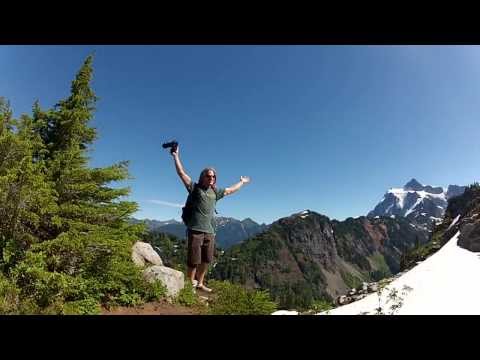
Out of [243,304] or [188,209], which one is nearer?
[188,209]

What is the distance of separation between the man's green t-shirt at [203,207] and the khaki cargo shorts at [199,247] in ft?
0.40

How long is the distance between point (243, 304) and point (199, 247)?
1.89 meters

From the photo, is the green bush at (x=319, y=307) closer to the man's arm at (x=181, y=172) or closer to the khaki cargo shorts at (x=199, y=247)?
the khaki cargo shorts at (x=199, y=247)

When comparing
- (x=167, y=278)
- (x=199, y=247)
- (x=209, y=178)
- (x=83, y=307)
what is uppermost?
(x=209, y=178)

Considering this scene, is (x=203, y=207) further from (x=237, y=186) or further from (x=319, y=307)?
(x=319, y=307)

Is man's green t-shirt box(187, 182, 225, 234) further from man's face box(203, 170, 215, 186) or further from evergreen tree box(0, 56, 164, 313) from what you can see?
evergreen tree box(0, 56, 164, 313)

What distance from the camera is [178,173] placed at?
6398mm

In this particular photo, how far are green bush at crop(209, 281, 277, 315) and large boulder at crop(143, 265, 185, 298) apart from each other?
44.0 inches

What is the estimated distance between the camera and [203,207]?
648 centimetres

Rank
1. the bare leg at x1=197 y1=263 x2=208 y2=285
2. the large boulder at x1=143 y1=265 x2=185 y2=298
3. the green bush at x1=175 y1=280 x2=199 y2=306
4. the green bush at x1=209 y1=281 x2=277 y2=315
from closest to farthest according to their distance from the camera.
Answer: the green bush at x1=209 y1=281 x2=277 y2=315
the bare leg at x1=197 y1=263 x2=208 y2=285
the green bush at x1=175 y1=280 x2=199 y2=306
the large boulder at x1=143 y1=265 x2=185 y2=298

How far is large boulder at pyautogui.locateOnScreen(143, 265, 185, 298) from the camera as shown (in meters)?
8.70

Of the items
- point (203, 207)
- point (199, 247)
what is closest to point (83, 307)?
point (199, 247)

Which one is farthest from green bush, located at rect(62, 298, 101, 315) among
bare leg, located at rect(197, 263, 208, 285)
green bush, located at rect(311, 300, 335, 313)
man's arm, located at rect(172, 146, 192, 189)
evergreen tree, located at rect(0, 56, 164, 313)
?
green bush, located at rect(311, 300, 335, 313)

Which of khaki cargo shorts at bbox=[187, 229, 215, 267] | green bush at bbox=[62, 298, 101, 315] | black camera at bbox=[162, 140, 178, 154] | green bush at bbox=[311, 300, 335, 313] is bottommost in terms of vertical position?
green bush at bbox=[62, 298, 101, 315]
